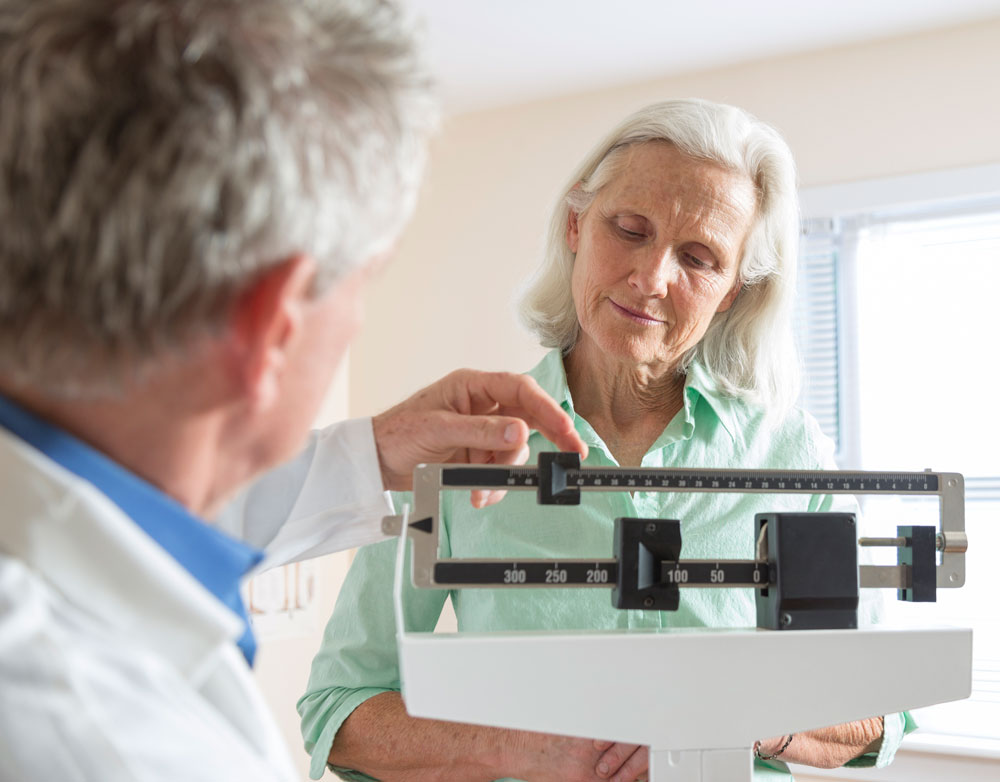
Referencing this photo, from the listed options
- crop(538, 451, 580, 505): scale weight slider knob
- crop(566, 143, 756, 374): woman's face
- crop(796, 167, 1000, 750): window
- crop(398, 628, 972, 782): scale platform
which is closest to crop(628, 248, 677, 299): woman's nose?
crop(566, 143, 756, 374): woman's face

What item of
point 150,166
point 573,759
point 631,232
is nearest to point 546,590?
point 573,759

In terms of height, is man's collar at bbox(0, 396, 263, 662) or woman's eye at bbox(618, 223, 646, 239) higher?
woman's eye at bbox(618, 223, 646, 239)

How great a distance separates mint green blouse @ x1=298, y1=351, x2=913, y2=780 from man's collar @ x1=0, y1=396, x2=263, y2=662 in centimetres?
64

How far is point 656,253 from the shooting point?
1285mm

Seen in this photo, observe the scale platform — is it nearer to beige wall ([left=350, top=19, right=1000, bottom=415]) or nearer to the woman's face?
the woman's face

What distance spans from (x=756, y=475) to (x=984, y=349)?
2.28 m

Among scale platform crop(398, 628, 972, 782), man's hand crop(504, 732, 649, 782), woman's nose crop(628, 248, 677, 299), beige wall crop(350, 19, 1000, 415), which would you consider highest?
beige wall crop(350, 19, 1000, 415)

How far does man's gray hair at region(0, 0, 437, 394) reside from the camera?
50 cm

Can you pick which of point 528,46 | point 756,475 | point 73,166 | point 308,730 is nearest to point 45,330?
point 73,166

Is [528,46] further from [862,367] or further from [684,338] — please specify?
[684,338]

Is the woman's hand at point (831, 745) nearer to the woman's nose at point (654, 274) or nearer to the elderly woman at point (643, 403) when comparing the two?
the elderly woman at point (643, 403)

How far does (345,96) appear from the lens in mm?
555

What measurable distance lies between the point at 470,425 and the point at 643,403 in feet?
1.38

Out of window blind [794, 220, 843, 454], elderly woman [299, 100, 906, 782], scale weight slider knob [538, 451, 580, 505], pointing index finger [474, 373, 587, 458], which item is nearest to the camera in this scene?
scale weight slider knob [538, 451, 580, 505]
